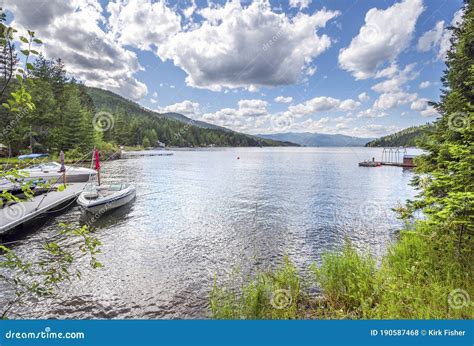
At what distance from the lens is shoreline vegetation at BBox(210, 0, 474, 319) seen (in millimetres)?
5324

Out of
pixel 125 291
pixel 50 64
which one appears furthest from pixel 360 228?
pixel 50 64

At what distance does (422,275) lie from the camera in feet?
21.4

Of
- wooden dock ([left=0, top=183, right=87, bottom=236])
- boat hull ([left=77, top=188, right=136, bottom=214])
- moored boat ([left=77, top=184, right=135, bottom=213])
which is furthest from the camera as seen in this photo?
moored boat ([left=77, top=184, right=135, bottom=213])

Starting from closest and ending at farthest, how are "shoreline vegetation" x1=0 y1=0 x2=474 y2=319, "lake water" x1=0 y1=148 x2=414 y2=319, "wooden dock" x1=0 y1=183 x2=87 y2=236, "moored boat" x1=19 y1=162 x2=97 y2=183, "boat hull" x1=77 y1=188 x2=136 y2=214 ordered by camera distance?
"shoreline vegetation" x1=0 y1=0 x2=474 y2=319
"lake water" x1=0 y1=148 x2=414 y2=319
"wooden dock" x1=0 y1=183 x2=87 y2=236
"boat hull" x1=77 y1=188 x2=136 y2=214
"moored boat" x1=19 y1=162 x2=97 y2=183

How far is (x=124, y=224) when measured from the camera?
51.5ft

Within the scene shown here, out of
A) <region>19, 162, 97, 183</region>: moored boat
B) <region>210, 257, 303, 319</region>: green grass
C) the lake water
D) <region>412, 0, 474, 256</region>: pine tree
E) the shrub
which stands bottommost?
the lake water

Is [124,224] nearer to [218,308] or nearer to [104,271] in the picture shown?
[104,271]

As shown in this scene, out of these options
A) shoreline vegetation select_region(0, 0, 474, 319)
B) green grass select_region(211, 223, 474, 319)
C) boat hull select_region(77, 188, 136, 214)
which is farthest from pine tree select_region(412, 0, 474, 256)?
boat hull select_region(77, 188, 136, 214)

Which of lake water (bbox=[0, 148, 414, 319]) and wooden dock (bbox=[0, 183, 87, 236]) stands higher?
wooden dock (bbox=[0, 183, 87, 236])

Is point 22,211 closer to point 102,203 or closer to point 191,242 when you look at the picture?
point 102,203

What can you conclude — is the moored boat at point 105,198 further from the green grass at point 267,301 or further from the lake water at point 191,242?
the green grass at point 267,301

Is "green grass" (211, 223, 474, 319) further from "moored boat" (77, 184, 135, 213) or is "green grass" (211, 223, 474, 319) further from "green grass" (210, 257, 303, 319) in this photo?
"moored boat" (77, 184, 135, 213)

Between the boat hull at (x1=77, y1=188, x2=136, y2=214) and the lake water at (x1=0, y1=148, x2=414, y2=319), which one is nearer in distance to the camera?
the lake water at (x1=0, y1=148, x2=414, y2=319)

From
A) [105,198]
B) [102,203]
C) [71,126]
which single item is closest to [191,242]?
[102,203]
